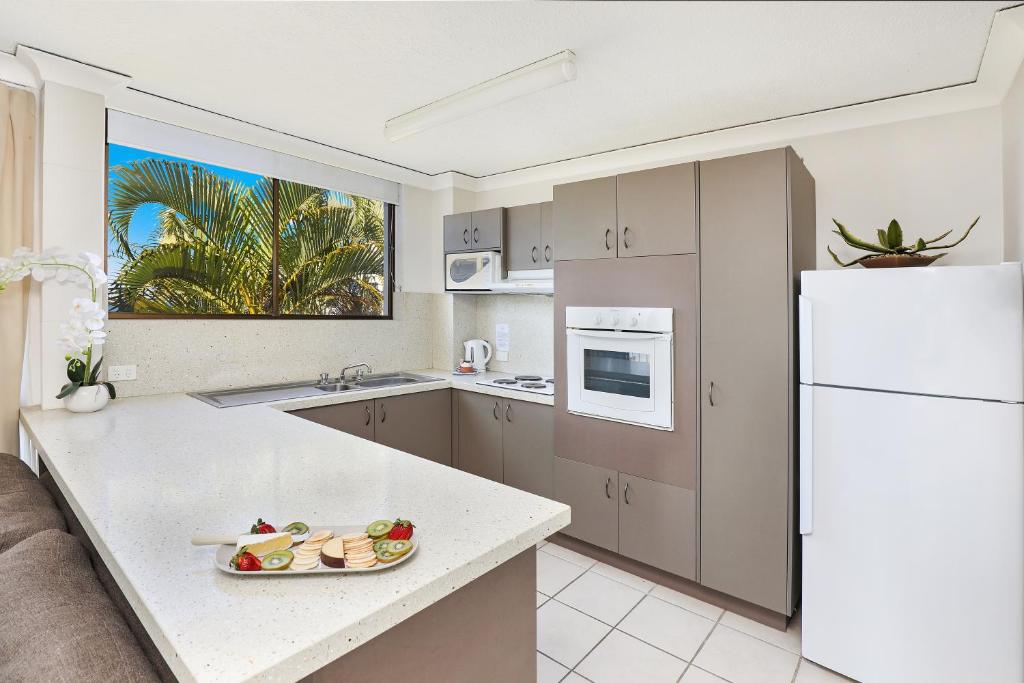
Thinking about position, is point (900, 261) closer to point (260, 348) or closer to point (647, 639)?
point (647, 639)

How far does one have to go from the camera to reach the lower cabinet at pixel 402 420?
291 cm

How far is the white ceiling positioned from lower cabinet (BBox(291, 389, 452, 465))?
1.58 metres

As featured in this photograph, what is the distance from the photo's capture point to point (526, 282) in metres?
3.40

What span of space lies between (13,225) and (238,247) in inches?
42.3

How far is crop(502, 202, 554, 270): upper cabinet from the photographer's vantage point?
10.8 feet

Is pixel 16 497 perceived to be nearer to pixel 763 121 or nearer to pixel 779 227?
pixel 779 227

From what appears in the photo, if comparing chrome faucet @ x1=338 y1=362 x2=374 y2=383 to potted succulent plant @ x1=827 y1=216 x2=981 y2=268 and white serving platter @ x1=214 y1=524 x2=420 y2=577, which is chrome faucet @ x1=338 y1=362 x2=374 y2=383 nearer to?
white serving platter @ x1=214 y1=524 x2=420 y2=577

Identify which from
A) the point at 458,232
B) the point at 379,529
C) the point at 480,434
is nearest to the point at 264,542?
the point at 379,529

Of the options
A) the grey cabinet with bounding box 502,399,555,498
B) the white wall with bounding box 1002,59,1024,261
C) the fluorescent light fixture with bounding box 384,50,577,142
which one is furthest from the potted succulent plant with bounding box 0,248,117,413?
the white wall with bounding box 1002,59,1024,261

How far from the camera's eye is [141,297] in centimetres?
280

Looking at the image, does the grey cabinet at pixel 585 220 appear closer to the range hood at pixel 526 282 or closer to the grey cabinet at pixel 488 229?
the range hood at pixel 526 282

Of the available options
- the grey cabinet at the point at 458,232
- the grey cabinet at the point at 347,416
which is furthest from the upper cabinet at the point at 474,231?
the grey cabinet at the point at 347,416

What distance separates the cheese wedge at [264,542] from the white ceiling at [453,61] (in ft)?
5.01

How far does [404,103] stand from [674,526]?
7.90 ft
